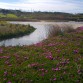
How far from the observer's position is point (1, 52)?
1377 cm

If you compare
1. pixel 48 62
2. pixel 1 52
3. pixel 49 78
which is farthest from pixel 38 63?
pixel 1 52

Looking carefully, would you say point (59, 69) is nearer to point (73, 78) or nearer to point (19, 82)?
point (73, 78)

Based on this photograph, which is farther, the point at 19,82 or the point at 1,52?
the point at 1,52

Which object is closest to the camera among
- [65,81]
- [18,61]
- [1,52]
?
[65,81]

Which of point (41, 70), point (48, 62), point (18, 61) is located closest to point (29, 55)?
point (18, 61)

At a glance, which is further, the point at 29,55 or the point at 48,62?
the point at 29,55

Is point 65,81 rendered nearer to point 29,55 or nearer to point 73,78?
point 73,78

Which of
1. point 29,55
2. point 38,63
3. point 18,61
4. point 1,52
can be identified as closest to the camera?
point 38,63

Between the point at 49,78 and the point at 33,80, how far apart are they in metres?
0.57

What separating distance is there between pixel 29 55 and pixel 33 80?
375 centimetres

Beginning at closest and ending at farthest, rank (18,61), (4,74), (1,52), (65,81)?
(65,81)
(4,74)
(18,61)
(1,52)

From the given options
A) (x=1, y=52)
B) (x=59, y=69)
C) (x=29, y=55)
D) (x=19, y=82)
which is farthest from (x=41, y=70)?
(x=1, y=52)

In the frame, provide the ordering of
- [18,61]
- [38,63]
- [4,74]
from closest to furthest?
[4,74] < [38,63] < [18,61]

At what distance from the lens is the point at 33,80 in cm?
872
